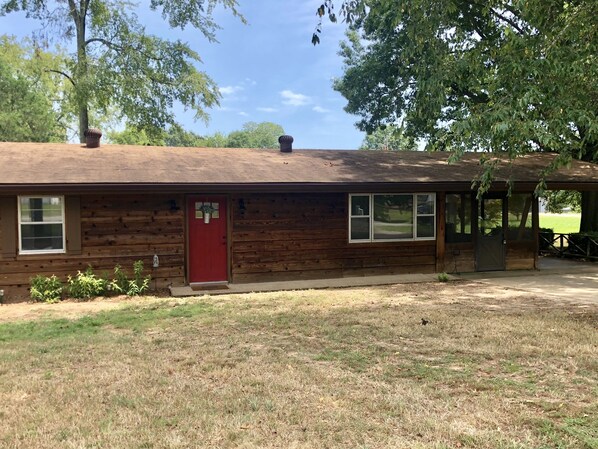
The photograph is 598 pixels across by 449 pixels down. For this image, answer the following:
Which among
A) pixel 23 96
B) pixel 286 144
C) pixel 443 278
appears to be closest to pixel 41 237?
pixel 286 144

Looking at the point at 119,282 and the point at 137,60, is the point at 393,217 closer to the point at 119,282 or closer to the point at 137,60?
the point at 119,282

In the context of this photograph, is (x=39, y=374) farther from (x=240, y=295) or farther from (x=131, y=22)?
(x=131, y=22)

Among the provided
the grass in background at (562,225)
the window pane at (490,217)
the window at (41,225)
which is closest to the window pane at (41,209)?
the window at (41,225)

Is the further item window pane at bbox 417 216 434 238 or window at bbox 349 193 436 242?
window pane at bbox 417 216 434 238

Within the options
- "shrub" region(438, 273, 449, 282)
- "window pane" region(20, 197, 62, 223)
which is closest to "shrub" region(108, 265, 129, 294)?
"window pane" region(20, 197, 62, 223)

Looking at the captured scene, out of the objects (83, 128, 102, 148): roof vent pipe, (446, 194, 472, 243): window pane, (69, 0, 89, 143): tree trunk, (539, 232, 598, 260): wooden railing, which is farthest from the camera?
(69, 0, 89, 143): tree trunk

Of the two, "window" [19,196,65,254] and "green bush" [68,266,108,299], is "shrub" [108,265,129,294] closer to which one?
"green bush" [68,266,108,299]

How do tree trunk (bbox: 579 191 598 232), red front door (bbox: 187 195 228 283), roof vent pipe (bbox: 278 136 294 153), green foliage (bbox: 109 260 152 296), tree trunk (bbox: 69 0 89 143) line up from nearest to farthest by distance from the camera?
green foliage (bbox: 109 260 152 296), red front door (bbox: 187 195 228 283), roof vent pipe (bbox: 278 136 294 153), tree trunk (bbox: 579 191 598 232), tree trunk (bbox: 69 0 89 143)

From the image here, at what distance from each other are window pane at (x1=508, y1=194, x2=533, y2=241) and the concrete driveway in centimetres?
109

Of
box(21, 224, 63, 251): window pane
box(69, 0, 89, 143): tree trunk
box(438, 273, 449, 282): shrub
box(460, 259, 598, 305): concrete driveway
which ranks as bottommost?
box(460, 259, 598, 305): concrete driveway

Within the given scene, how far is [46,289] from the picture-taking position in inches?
366

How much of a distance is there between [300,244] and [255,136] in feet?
285

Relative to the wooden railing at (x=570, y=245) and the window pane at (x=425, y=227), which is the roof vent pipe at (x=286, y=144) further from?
the wooden railing at (x=570, y=245)

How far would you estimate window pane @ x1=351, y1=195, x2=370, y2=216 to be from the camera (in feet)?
39.1
